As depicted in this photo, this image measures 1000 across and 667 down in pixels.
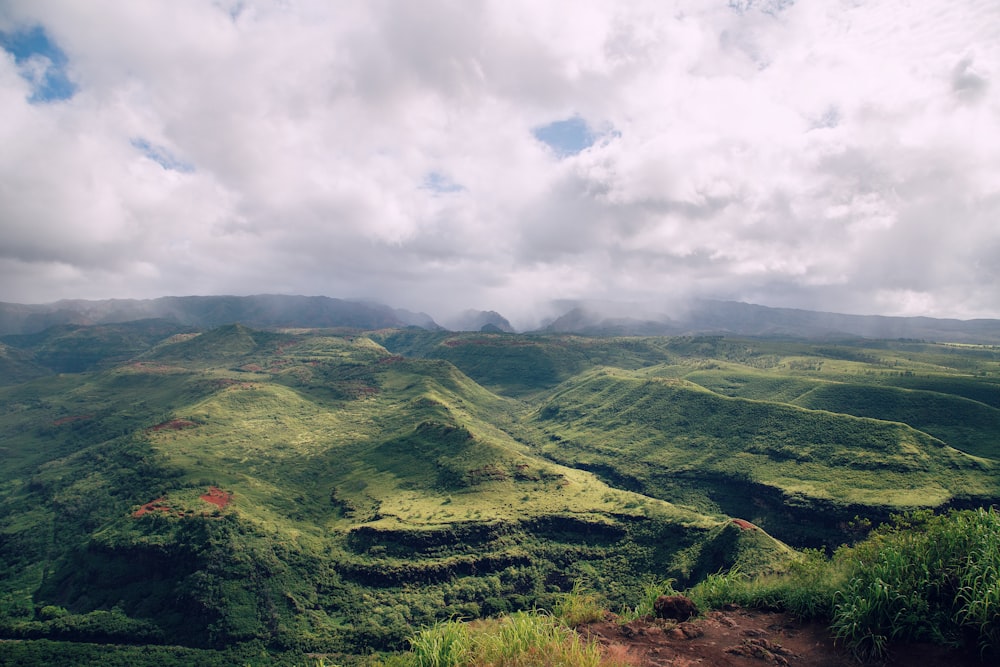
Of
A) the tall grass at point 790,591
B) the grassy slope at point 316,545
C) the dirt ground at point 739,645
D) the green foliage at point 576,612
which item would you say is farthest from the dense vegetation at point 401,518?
the dirt ground at point 739,645

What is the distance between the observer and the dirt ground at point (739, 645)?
1636 centimetres

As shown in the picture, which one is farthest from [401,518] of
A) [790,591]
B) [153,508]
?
[790,591]

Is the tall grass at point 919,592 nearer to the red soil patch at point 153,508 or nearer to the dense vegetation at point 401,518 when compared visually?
the dense vegetation at point 401,518

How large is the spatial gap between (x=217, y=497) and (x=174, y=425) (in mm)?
67873

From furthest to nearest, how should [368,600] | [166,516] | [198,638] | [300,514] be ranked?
[300,514]
[166,516]
[368,600]
[198,638]

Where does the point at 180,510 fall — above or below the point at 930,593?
below

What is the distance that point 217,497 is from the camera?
126m

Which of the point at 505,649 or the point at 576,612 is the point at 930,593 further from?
the point at 505,649

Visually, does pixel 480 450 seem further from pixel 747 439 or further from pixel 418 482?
pixel 747 439

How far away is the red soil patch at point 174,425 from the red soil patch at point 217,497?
56300 millimetres

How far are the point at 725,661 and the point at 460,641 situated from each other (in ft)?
35.2

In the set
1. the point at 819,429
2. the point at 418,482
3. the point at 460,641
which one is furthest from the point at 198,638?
the point at 819,429

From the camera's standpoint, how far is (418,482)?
151000 mm

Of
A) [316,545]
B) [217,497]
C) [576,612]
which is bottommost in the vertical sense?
[316,545]
